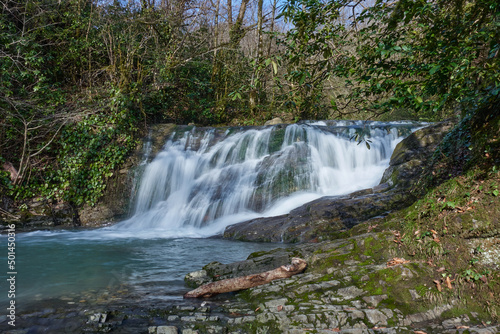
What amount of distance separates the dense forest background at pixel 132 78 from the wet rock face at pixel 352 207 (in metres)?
1.39

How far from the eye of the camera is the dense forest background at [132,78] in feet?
10.8

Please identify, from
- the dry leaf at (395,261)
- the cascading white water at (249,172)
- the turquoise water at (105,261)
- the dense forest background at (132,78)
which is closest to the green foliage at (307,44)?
the dense forest background at (132,78)

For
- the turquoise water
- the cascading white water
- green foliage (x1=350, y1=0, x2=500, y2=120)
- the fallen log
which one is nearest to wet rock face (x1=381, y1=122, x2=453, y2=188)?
the cascading white water

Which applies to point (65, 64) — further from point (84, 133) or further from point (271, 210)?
point (271, 210)

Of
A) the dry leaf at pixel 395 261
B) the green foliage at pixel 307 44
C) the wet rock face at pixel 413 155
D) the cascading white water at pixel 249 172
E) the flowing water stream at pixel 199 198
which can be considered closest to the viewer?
the dry leaf at pixel 395 261

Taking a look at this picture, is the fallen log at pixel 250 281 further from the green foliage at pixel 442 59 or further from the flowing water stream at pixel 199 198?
the green foliage at pixel 442 59

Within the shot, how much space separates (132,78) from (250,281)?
11546 mm

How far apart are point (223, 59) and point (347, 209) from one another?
12438mm

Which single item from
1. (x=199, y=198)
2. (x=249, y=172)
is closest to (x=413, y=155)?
(x=249, y=172)

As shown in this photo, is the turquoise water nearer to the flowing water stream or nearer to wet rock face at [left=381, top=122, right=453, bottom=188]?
the flowing water stream

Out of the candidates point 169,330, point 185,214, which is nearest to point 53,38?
point 185,214

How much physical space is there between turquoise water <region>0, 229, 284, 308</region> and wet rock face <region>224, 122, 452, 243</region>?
561 millimetres

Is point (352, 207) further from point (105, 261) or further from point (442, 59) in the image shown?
point (105, 261)

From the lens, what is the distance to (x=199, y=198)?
10273 mm
